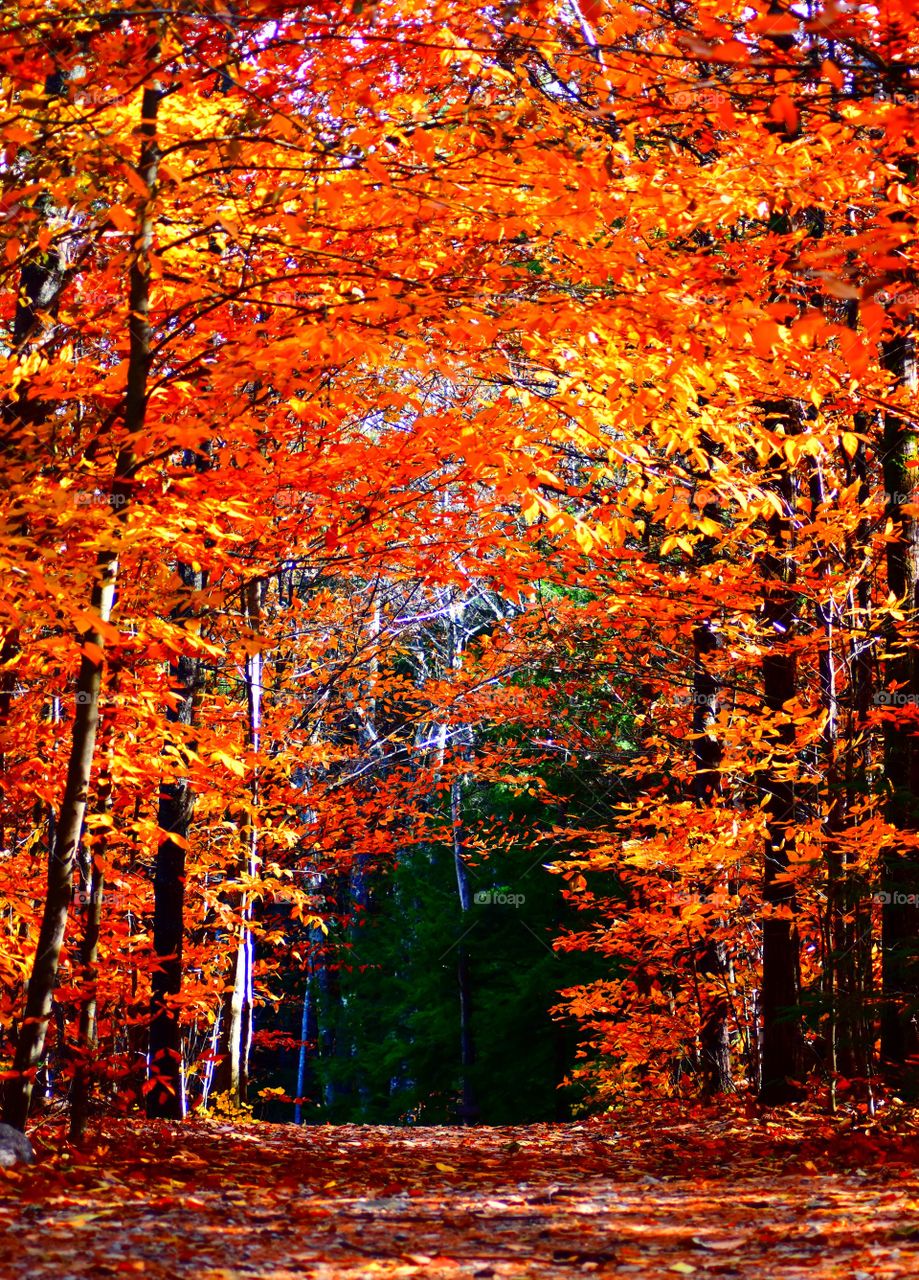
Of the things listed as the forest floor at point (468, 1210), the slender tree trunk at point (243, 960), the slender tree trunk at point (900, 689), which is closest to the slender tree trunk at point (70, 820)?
the forest floor at point (468, 1210)

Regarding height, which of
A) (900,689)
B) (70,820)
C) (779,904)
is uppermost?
(900,689)

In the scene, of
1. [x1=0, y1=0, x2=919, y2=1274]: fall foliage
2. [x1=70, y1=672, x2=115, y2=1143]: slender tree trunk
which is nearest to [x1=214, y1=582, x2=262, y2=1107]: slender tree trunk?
[x1=0, y1=0, x2=919, y2=1274]: fall foliage

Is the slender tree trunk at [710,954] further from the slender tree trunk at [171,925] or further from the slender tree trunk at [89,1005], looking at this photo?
the slender tree trunk at [89,1005]

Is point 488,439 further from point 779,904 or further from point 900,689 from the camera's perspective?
point 779,904

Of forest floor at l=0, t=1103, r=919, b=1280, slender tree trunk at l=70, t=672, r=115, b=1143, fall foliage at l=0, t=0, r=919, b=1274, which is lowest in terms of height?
forest floor at l=0, t=1103, r=919, b=1280

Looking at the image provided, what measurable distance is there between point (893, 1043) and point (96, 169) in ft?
25.3

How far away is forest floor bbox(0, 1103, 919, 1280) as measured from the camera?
13.1 feet

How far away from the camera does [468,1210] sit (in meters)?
5.20

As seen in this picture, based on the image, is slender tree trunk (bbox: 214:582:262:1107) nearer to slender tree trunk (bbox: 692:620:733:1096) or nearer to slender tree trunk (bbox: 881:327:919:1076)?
slender tree trunk (bbox: 692:620:733:1096)

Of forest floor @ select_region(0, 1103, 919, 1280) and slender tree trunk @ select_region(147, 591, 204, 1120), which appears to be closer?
forest floor @ select_region(0, 1103, 919, 1280)

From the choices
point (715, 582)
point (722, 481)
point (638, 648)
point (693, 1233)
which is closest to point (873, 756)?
point (715, 582)

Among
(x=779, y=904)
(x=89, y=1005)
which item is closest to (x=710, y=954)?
(x=779, y=904)

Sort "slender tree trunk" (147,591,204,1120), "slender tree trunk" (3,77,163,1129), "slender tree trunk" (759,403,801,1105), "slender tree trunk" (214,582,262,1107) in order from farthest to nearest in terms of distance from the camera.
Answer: "slender tree trunk" (214,582,262,1107) → "slender tree trunk" (147,591,204,1120) → "slender tree trunk" (759,403,801,1105) → "slender tree trunk" (3,77,163,1129)

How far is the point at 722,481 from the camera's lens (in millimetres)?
6129
